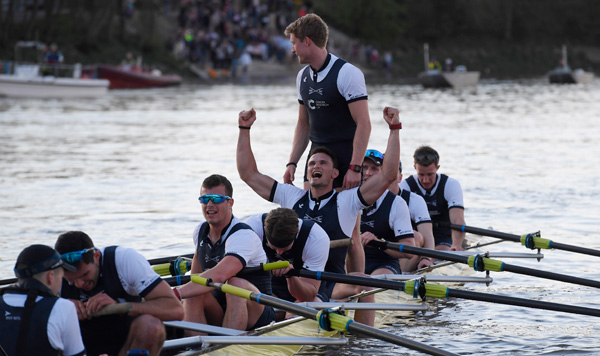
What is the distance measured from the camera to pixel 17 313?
16.4 ft

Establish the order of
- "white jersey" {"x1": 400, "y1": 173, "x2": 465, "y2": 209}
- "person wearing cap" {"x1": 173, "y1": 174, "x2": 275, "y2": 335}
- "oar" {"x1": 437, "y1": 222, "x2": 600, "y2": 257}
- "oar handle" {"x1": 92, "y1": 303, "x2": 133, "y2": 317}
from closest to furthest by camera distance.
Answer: "oar handle" {"x1": 92, "y1": 303, "x2": 133, "y2": 317} → "person wearing cap" {"x1": 173, "y1": 174, "x2": 275, "y2": 335} → "oar" {"x1": 437, "y1": 222, "x2": 600, "y2": 257} → "white jersey" {"x1": 400, "y1": 173, "x2": 465, "y2": 209}

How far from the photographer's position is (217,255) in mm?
7070

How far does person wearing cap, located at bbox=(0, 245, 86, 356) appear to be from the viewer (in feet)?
16.2

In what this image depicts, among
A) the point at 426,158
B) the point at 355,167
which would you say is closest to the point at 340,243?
the point at 355,167

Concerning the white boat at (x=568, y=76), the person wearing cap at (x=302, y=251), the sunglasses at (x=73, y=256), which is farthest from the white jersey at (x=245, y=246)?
the white boat at (x=568, y=76)

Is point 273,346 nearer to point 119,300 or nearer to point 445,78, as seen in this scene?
point 119,300

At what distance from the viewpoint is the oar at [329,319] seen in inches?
240

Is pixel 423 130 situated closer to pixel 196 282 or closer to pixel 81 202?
pixel 81 202

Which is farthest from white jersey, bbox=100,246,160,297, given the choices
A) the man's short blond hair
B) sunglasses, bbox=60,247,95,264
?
the man's short blond hair

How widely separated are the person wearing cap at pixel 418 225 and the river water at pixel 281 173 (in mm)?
504

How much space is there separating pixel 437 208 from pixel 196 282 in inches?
172

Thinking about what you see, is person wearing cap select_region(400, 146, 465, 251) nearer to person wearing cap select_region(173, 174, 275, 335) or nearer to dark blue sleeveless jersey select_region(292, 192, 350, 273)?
dark blue sleeveless jersey select_region(292, 192, 350, 273)

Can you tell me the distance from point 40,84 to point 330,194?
99.6 ft

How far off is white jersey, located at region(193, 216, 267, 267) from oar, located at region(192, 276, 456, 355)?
30cm
